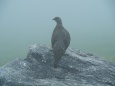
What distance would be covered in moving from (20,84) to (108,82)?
10.1 ft

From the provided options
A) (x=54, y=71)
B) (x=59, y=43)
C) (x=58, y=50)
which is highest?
(x=59, y=43)

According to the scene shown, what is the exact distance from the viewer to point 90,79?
10.4m

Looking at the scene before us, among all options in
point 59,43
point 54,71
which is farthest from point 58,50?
point 54,71

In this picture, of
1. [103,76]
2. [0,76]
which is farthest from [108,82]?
[0,76]

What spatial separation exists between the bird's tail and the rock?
12.4 inches

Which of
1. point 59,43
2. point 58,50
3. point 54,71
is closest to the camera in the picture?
point 54,71

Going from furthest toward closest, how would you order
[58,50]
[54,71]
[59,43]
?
[59,43] → [58,50] → [54,71]

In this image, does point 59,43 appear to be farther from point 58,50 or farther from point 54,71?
point 54,71

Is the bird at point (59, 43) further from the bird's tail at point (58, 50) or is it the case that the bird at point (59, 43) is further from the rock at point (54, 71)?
the rock at point (54, 71)

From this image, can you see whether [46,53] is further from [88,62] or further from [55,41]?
[88,62]

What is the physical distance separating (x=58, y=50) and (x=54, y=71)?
0.80m

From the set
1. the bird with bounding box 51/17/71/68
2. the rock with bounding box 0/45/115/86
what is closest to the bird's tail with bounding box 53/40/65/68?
the bird with bounding box 51/17/71/68

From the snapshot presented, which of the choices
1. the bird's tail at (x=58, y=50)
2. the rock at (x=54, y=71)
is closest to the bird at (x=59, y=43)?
the bird's tail at (x=58, y=50)

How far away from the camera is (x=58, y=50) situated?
10.9 m
